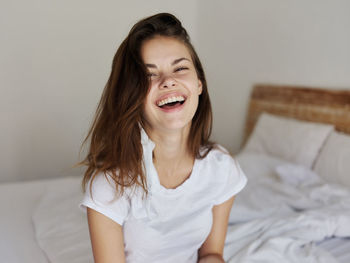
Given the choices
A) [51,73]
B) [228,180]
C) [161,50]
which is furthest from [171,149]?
[51,73]

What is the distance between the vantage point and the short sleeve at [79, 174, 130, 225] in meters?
0.87

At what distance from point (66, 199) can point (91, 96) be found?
1.46 m

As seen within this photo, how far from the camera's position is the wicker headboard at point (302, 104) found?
1.92 m

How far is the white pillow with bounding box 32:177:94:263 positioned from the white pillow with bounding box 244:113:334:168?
1289 mm

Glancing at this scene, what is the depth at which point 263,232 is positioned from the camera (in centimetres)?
132

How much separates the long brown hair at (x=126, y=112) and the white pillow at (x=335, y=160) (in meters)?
1.20

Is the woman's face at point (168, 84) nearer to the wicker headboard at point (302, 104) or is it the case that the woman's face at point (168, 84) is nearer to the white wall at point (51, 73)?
the wicker headboard at point (302, 104)

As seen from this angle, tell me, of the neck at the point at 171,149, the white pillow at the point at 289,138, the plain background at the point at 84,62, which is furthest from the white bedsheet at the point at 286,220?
the plain background at the point at 84,62

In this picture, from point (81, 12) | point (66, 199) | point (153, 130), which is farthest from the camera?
point (81, 12)

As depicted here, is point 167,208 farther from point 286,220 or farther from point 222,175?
point 286,220

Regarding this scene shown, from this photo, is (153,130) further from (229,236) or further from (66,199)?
(66,199)

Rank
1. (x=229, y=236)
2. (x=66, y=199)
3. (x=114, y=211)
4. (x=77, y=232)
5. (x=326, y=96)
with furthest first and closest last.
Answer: (x=326, y=96) < (x=66, y=199) < (x=77, y=232) < (x=229, y=236) < (x=114, y=211)

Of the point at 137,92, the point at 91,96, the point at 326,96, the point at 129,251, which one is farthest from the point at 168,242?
the point at 91,96

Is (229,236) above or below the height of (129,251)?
below
